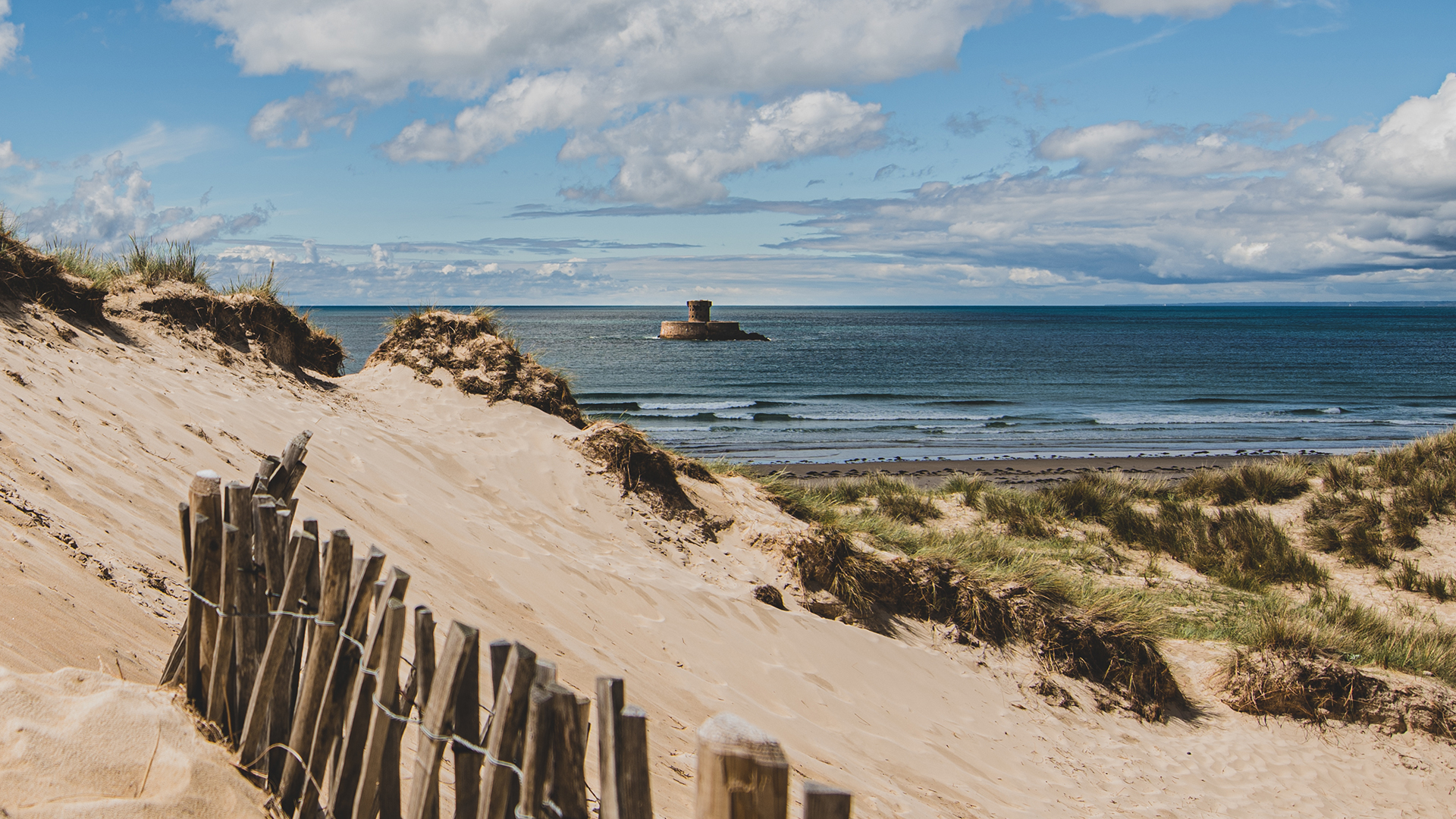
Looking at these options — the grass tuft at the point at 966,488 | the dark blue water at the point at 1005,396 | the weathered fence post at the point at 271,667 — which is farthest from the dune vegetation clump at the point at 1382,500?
the weathered fence post at the point at 271,667

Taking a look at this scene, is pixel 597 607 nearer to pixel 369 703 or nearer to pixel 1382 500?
pixel 369 703

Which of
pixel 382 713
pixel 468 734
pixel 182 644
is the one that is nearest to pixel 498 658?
pixel 468 734

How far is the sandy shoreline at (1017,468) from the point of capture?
18.7 m

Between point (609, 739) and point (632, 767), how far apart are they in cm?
8

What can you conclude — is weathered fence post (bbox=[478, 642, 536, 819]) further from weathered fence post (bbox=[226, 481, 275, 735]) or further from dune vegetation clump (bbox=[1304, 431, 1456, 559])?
dune vegetation clump (bbox=[1304, 431, 1456, 559])

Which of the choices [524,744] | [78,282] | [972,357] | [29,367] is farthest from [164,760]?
[972,357]

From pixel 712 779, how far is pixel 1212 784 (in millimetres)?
6073

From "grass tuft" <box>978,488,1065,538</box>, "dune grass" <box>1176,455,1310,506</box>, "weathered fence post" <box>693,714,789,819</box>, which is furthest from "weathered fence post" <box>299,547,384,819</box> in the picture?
"dune grass" <box>1176,455,1310,506</box>

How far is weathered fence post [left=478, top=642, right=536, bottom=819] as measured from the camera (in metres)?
1.90

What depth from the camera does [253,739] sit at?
2.79 metres

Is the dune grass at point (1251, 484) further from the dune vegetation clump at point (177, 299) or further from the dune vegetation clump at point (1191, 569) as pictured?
the dune vegetation clump at point (177, 299)

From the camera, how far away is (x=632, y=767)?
5.57 feet

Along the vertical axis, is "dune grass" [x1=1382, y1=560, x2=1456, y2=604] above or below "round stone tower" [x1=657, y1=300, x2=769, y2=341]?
below

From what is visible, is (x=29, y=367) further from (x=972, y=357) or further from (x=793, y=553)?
(x=972, y=357)
